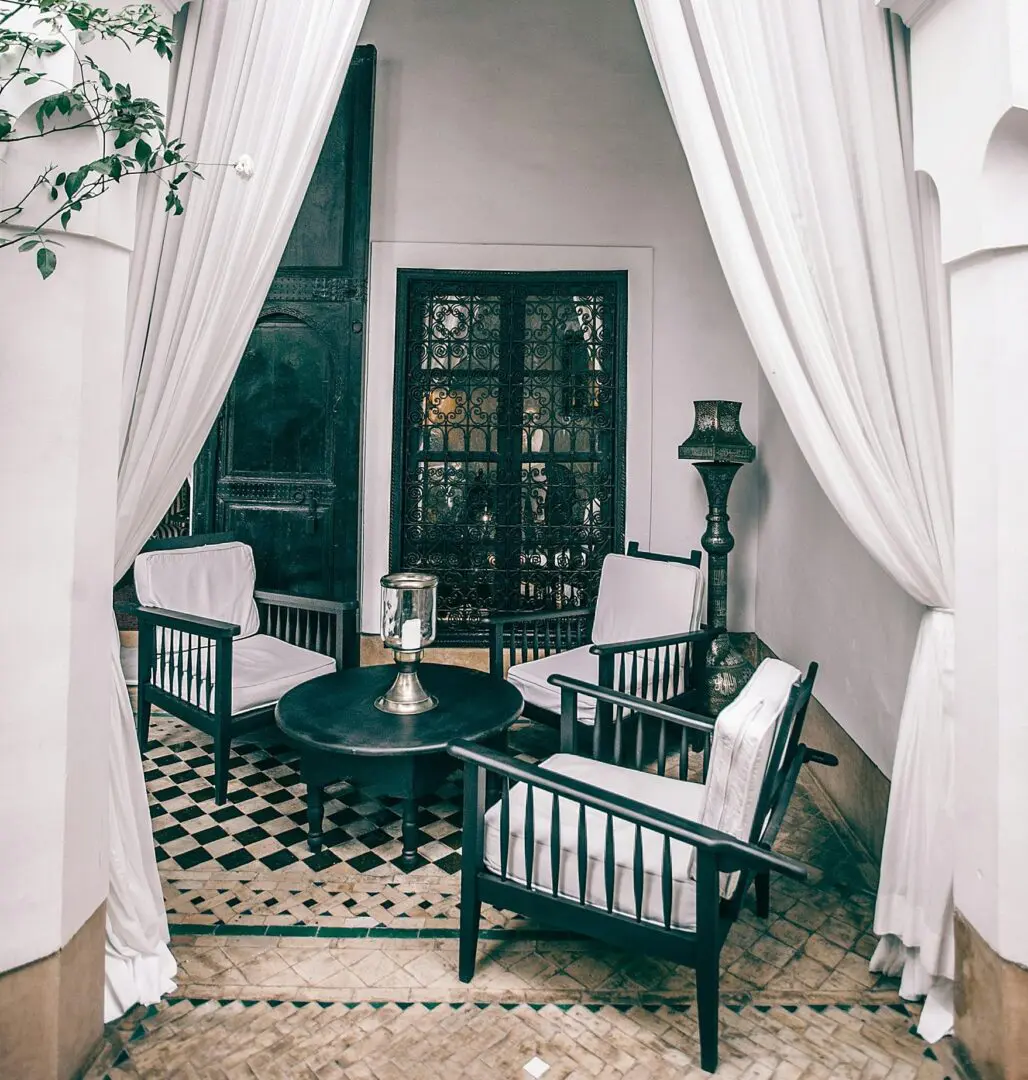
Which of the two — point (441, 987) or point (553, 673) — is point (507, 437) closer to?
point (553, 673)

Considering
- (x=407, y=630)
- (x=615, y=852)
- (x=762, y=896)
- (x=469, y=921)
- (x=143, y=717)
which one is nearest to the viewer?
(x=615, y=852)

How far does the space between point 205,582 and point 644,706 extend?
2641mm

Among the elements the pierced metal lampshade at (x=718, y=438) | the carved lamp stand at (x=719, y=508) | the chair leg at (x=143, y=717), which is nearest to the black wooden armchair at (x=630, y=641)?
the carved lamp stand at (x=719, y=508)

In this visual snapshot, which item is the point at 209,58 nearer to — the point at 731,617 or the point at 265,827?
the point at 265,827

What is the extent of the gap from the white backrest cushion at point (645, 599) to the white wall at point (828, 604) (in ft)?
1.84

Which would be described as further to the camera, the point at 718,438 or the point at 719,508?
the point at 719,508

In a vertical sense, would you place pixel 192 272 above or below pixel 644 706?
above

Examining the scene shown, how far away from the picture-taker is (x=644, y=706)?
2.76 meters

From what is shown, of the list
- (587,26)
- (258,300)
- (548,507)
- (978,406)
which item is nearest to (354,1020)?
(258,300)

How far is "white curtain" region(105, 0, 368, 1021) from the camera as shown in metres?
2.18

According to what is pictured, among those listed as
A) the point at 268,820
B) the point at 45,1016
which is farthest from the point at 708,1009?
the point at 268,820

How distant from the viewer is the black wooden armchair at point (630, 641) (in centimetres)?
375

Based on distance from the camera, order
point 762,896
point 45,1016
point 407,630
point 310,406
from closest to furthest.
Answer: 1. point 45,1016
2. point 762,896
3. point 407,630
4. point 310,406

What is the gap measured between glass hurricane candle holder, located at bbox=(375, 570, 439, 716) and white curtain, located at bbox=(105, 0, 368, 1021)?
116 centimetres
